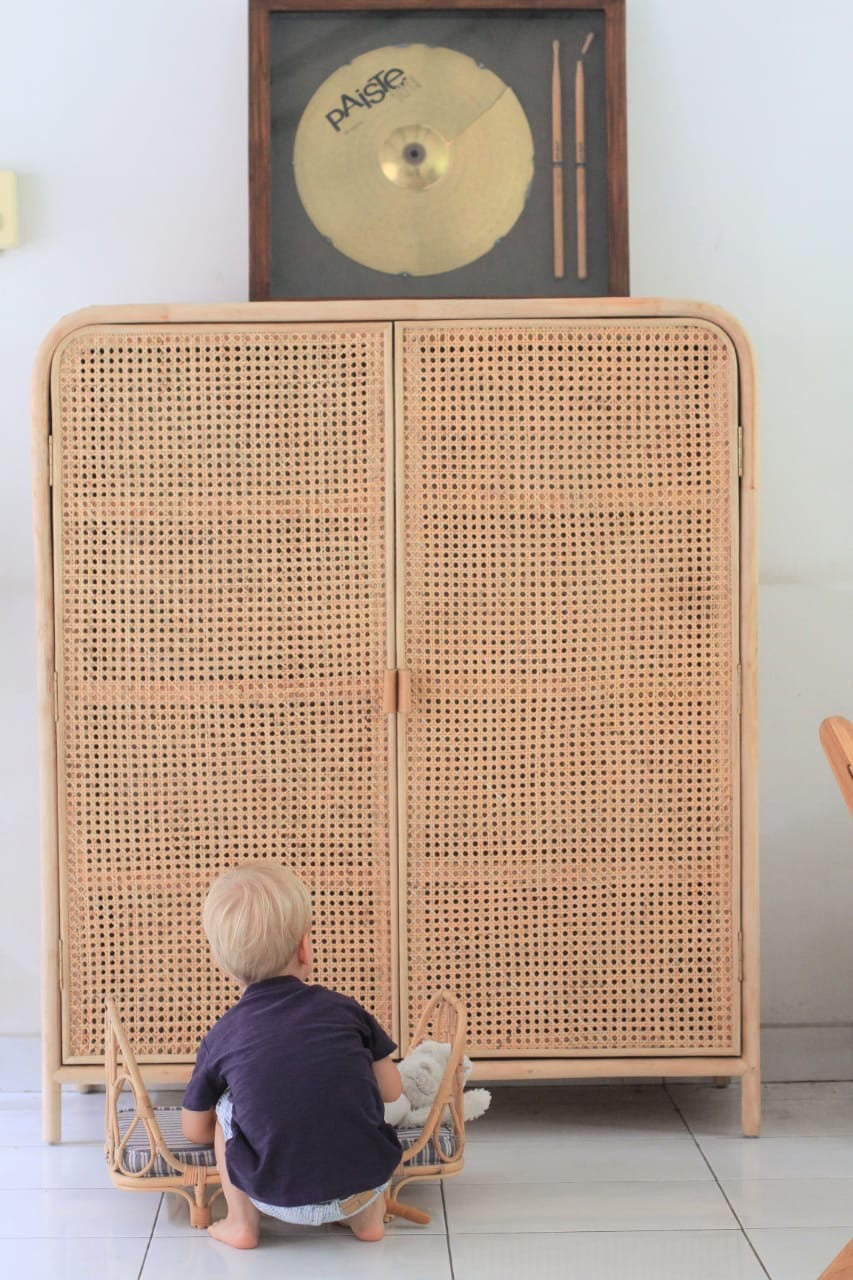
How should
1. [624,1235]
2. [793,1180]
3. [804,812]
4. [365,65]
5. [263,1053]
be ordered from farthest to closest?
1. [804,812]
2. [365,65]
3. [793,1180]
4. [624,1235]
5. [263,1053]

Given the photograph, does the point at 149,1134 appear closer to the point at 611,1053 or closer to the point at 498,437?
the point at 611,1053

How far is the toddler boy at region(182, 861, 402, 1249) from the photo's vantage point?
1.82 m

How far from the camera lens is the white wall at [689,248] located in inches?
103

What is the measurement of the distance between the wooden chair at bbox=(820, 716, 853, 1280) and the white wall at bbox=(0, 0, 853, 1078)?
35.7 inches

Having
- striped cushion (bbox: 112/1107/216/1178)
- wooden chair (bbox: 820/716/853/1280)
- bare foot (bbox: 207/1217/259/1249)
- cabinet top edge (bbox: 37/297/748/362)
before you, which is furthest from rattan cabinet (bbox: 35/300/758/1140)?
wooden chair (bbox: 820/716/853/1280)

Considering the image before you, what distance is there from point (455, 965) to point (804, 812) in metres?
0.86

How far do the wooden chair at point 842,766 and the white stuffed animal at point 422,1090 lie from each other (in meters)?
0.57

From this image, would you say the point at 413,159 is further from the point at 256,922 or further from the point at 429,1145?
the point at 429,1145

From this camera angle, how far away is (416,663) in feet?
7.44

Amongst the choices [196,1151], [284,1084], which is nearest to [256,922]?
[284,1084]

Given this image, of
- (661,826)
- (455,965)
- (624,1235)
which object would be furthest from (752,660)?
(624,1235)

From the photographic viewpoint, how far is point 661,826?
2.29 metres

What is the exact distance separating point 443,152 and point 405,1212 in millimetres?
1873

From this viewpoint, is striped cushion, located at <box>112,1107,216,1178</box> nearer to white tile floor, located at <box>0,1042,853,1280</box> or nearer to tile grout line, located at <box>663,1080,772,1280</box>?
white tile floor, located at <box>0,1042,853,1280</box>
